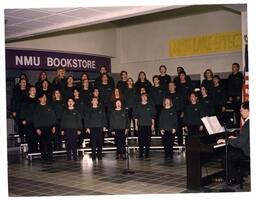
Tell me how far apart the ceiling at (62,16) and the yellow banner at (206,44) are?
5.55 meters

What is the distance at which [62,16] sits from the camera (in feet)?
24.6

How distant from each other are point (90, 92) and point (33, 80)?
16.0 feet

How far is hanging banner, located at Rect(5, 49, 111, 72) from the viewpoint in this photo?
11.7m

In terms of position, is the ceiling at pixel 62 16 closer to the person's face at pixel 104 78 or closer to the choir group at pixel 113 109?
the choir group at pixel 113 109

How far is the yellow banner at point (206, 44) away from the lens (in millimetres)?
12023

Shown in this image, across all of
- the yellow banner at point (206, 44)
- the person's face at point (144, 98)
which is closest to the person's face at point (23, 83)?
the person's face at point (144, 98)

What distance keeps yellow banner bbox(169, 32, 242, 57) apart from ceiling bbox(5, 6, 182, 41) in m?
5.55

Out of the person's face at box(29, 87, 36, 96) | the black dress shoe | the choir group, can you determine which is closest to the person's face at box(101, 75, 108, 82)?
the choir group

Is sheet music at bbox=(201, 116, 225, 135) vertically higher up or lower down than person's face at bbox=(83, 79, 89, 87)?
lower down

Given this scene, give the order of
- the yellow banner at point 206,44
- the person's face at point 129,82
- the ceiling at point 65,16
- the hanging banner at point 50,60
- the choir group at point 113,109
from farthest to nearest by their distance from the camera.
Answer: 1. the yellow banner at point 206,44
2. the hanging banner at point 50,60
3. the person's face at point 129,82
4. the choir group at point 113,109
5. the ceiling at point 65,16

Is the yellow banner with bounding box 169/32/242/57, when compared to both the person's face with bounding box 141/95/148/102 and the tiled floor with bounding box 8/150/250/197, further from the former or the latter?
the tiled floor with bounding box 8/150/250/197

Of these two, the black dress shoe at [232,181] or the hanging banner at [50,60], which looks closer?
the black dress shoe at [232,181]

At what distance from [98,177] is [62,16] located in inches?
133
